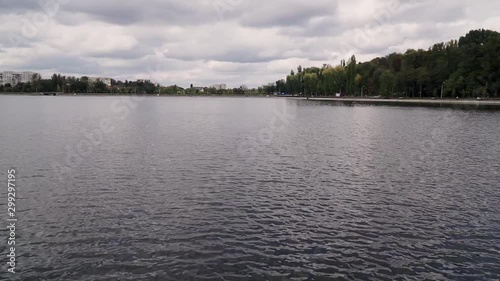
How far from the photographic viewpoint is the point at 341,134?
67.4m

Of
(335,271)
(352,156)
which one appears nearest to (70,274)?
(335,271)

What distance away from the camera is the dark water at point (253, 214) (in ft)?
58.0

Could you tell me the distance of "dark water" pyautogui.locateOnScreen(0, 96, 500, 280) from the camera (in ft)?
58.0

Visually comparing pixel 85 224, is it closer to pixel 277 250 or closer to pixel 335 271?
pixel 277 250

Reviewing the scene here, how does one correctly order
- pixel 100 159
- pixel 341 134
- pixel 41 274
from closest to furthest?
pixel 41 274 < pixel 100 159 < pixel 341 134

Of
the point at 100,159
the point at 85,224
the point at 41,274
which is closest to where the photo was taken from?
the point at 41,274

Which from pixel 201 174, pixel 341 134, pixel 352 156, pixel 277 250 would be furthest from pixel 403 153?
pixel 277 250

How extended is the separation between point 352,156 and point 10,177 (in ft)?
118

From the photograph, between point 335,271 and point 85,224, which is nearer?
point 335,271

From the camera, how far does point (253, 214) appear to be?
24.5m

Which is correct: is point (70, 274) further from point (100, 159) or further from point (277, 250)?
point (100, 159)

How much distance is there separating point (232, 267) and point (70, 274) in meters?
7.44

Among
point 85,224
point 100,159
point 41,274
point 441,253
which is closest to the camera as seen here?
point 41,274

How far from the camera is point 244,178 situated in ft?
111
